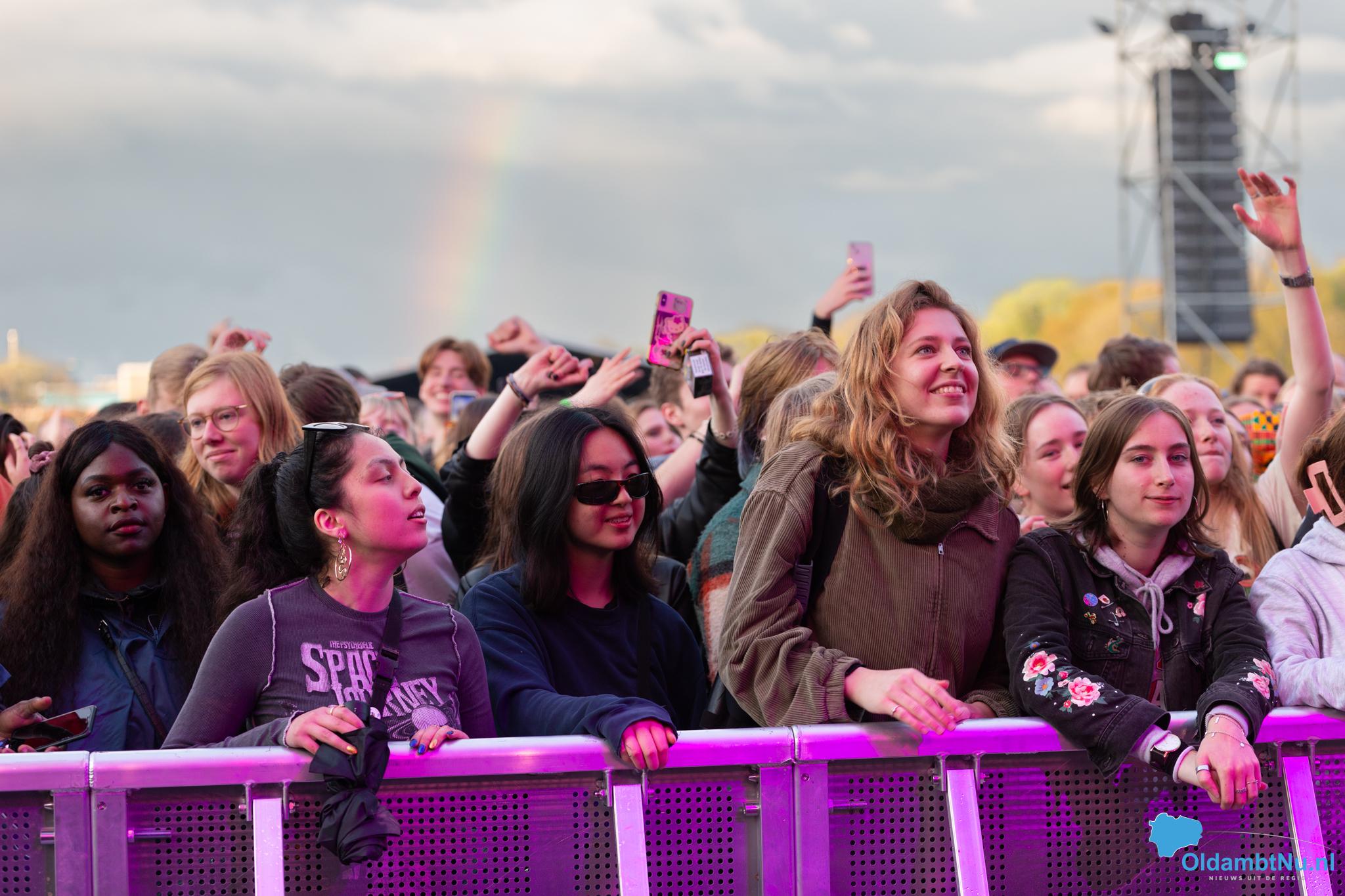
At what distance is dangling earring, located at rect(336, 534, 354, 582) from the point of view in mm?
3012

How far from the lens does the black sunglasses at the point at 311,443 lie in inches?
123

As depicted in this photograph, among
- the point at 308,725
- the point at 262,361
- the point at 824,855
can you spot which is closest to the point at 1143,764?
the point at 824,855

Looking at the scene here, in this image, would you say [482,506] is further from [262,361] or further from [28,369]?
[28,369]

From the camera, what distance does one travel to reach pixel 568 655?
Answer: 317 cm

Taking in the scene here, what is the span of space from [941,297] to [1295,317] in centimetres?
148

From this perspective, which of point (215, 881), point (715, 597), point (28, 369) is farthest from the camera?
point (28, 369)

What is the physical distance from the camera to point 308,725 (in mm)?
2457

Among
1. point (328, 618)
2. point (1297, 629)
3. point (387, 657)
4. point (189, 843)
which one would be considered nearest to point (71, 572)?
point (328, 618)

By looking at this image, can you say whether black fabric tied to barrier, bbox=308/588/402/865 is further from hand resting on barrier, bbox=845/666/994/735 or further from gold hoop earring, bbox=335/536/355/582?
hand resting on barrier, bbox=845/666/994/735

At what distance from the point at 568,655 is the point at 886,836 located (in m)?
0.90

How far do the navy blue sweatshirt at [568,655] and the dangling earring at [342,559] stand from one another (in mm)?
329

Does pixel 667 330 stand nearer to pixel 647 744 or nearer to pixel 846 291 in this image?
pixel 846 291

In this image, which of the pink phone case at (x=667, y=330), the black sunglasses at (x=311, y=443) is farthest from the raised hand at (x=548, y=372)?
the black sunglasses at (x=311, y=443)

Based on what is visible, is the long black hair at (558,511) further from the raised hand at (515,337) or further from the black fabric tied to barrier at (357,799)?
the raised hand at (515,337)
